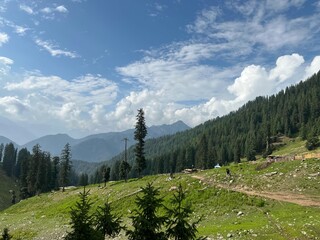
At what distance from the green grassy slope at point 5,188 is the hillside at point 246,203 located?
78.5m

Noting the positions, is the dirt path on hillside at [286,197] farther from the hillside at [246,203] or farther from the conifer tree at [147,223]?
the conifer tree at [147,223]

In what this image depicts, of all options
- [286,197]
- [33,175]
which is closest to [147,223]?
[286,197]

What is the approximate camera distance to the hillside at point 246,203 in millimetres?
32031

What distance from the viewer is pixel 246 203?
44625 mm

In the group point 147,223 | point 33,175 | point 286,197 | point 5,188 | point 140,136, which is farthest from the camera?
point 5,188

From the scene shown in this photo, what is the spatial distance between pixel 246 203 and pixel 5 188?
486 ft

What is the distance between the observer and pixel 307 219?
108 feet

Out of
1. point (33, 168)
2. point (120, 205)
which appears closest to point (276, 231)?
point (120, 205)

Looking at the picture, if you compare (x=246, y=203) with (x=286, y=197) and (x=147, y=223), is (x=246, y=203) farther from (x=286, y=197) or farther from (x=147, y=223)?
(x=147, y=223)

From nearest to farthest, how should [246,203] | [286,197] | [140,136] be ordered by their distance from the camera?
[286,197] < [246,203] < [140,136]

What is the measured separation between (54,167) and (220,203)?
369 ft

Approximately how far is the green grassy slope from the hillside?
78532 millimetres

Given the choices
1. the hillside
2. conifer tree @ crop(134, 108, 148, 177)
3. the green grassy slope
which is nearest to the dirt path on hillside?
the hillside

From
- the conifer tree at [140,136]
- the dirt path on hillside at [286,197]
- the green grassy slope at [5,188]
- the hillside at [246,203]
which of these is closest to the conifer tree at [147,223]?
the hillside at [246,203]
